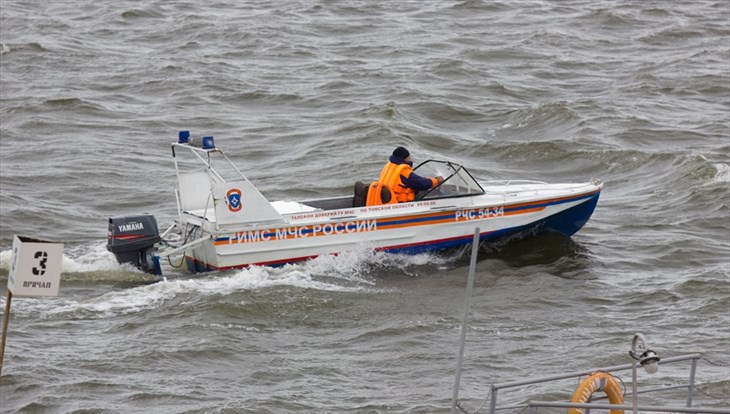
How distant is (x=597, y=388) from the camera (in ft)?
29.0

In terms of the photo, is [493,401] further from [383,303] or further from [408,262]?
[408,262]

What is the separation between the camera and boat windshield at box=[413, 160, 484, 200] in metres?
16.5

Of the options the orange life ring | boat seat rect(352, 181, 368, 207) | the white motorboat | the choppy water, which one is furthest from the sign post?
boat seat rect(352, 181, 368, 207)

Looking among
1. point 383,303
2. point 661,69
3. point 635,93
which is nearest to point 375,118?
point 635,93

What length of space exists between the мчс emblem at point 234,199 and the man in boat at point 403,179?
202 cm

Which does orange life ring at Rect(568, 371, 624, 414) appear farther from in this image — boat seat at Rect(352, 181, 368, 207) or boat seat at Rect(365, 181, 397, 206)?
boat seat at Rect(352, 181, 368, 207)

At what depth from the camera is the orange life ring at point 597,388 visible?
28.6 feet

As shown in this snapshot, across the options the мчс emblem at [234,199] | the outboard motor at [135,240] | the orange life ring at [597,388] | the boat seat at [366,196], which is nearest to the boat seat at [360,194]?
the boat seat at [366,196]

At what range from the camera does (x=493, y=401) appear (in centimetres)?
845

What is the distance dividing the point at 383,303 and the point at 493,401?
22.4 feet

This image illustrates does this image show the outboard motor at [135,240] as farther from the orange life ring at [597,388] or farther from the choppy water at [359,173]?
the orange life ring at [597,388]

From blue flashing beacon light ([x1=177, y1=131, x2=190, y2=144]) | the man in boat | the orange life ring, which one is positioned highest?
blue flashing beacon light ([x1=177, y1=131, x2=190, y2=144])

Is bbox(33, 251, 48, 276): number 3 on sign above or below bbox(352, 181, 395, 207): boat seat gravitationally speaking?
below

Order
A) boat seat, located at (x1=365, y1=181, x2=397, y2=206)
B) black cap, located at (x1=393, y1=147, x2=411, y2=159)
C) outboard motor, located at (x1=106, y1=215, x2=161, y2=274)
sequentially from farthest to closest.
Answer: boat seat, located at (x1=365, y1=181, x2=397, y2=206) → black cap, located at (x1=393, y1=147, x2=411, y2=159) → outboard motor, located at (x1=106, y1=215, x2=161, y2=274)
